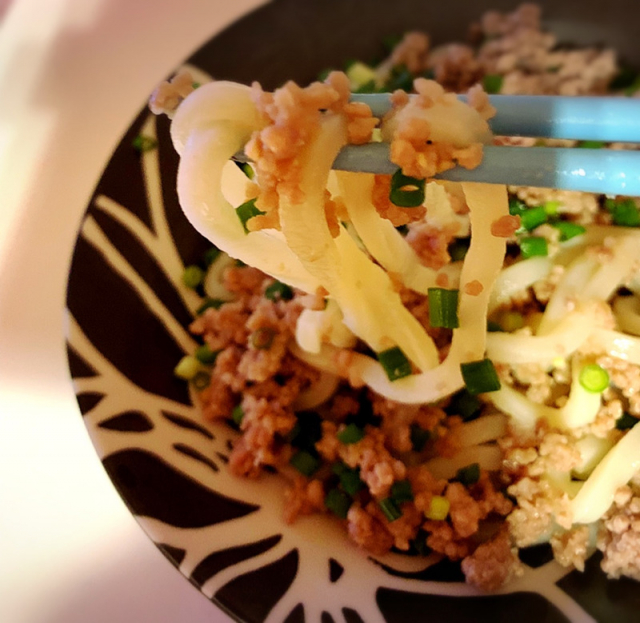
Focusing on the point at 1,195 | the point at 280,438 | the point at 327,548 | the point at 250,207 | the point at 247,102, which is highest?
the point at 1,195

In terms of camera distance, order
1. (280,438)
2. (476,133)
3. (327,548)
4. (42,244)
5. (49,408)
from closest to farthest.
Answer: (476,133)
(327,548)
(280,438)
(49,408)
(42,244)

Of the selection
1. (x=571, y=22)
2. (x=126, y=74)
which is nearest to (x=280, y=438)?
(x=126, y=74)

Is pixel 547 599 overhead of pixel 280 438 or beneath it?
beneath

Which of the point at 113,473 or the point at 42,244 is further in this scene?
the point at 42,244

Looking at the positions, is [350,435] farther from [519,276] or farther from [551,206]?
[551,206]

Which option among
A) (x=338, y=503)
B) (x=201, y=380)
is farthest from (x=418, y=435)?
(x=201, y=380)

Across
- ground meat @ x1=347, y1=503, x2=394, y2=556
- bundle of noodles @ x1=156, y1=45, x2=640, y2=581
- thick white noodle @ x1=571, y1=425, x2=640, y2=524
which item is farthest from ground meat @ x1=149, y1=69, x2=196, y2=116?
thick white noodle @ x1=571, y1=425, x2=640, y2=524

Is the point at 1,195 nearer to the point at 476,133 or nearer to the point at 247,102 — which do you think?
the point at 247,102
